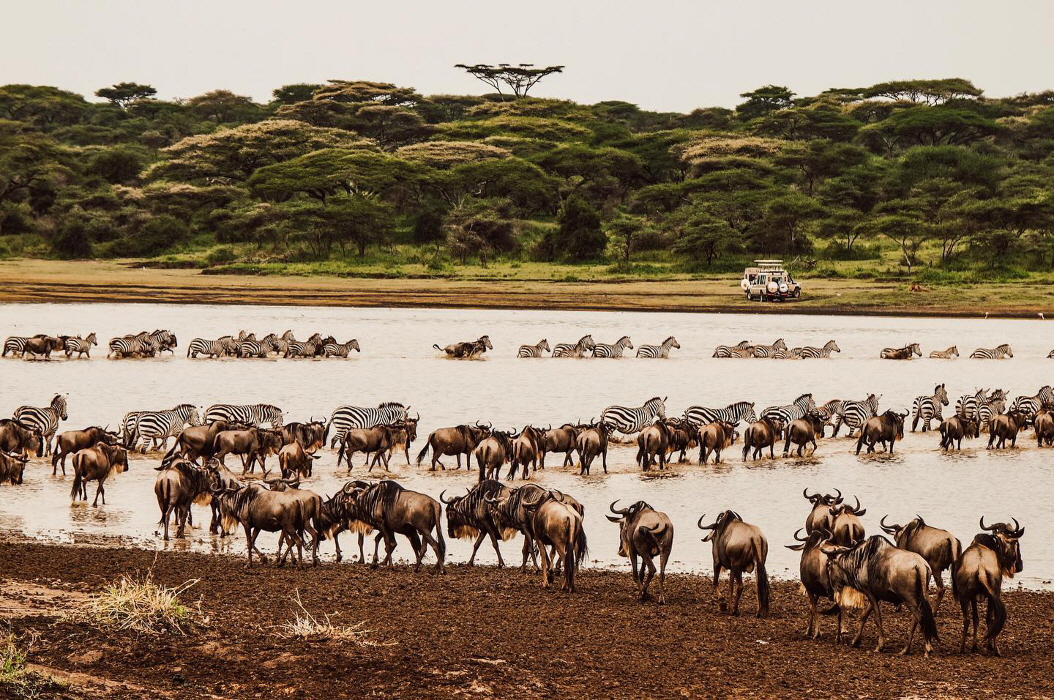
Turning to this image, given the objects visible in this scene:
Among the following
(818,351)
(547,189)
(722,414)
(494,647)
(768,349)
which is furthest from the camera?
(547,189)

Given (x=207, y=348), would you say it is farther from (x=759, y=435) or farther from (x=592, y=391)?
(x=759, y=435)

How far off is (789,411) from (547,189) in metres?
47.2

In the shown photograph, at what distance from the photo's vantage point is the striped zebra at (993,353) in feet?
94.2

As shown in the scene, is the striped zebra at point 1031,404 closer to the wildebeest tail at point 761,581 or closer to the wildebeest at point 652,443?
the wildebeest at point 652,443

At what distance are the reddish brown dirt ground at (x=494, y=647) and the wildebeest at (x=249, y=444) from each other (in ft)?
14.4

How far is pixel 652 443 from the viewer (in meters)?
15.3

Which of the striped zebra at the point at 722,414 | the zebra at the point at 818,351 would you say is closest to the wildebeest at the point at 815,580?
the striped zebra at the point at 722,414

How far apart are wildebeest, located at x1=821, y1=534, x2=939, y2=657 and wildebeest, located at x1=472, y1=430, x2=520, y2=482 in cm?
590

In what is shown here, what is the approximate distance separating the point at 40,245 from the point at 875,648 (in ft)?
189

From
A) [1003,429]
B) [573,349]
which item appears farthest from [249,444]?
[573,349]

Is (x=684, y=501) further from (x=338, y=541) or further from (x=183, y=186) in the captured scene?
(x=183, y=186)

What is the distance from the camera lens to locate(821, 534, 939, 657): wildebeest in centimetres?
821

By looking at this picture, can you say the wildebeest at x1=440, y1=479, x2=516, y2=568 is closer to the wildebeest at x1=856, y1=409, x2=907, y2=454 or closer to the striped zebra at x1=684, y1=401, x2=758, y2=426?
the striped zebra at x1=684, y1=401, x2=758, y2=426

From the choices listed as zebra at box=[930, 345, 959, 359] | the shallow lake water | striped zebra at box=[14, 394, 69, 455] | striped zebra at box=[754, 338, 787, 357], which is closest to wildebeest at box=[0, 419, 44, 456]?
the shallow lake water
